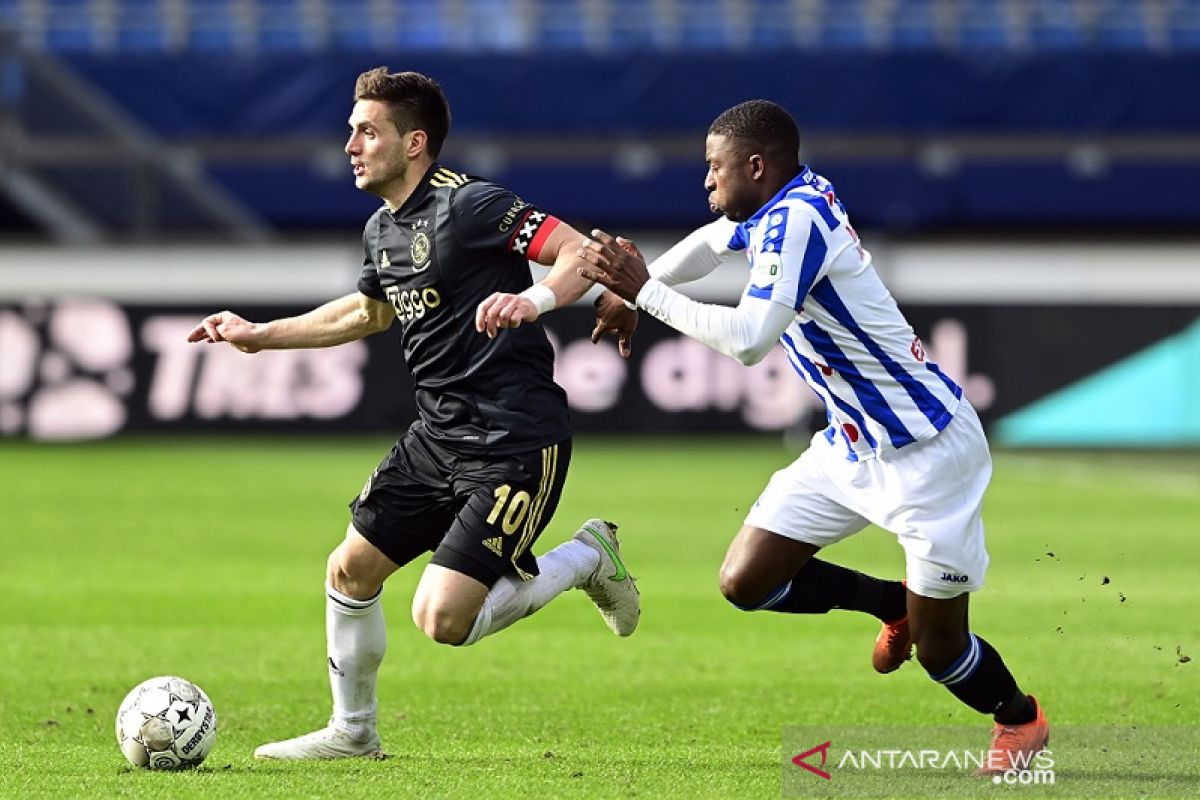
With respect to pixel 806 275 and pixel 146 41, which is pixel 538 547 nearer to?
pixel 806 275

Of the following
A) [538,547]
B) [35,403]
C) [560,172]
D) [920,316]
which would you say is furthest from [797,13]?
[538,547]

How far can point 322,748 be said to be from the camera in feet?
19.7

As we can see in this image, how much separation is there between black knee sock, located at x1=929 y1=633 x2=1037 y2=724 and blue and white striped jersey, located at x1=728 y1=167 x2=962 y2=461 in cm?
68

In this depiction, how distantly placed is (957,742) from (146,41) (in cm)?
2349

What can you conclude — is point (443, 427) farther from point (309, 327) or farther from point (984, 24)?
point (984, 24)

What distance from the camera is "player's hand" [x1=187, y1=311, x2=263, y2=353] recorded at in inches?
248

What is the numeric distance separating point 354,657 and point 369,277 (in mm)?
1212

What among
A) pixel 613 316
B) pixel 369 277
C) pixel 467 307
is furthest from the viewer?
pixel 369 277

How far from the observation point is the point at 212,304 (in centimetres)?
2278

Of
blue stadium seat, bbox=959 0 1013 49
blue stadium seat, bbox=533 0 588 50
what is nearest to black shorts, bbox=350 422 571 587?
blue stadium seat, bbox=533 0 588 50

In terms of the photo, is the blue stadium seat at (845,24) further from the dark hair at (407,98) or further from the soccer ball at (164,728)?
the soccer ball at (164,728)

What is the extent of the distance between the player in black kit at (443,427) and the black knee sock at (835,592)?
0.82 m

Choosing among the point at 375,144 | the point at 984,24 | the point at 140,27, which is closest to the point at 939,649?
the point at 375,144

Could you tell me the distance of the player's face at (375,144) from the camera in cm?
599
